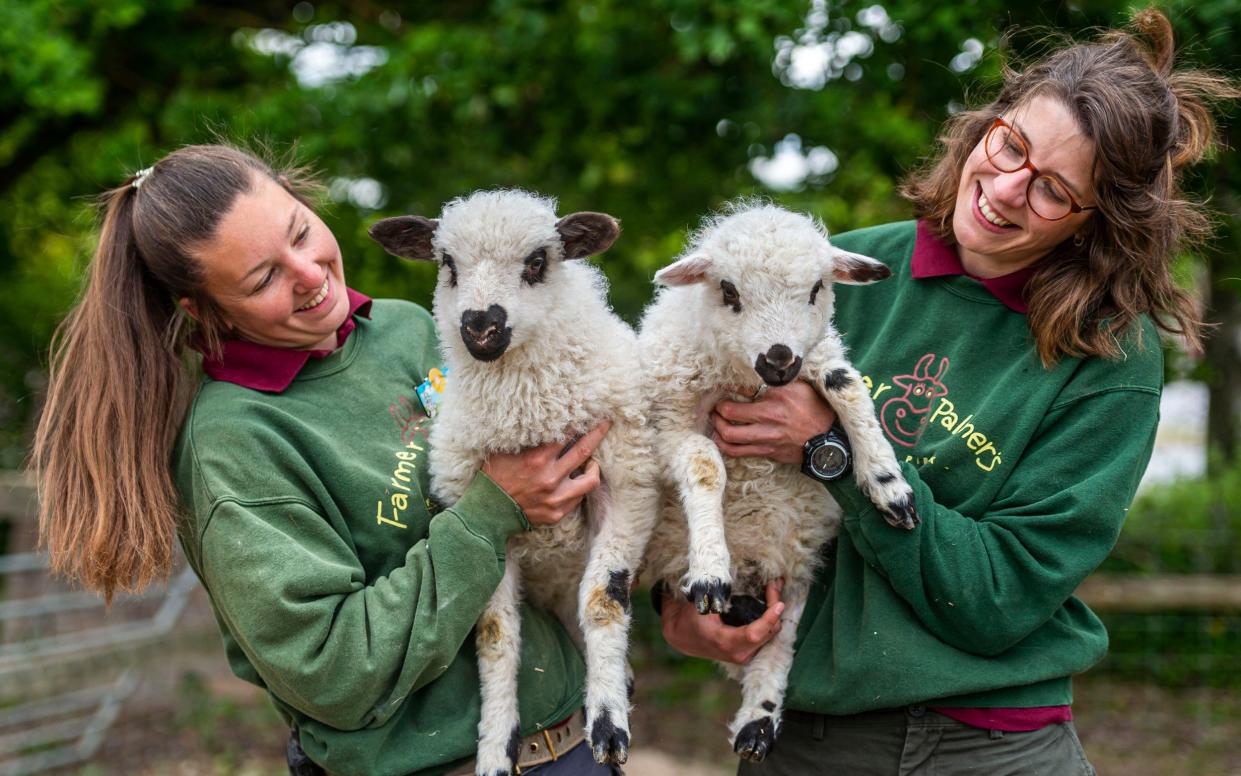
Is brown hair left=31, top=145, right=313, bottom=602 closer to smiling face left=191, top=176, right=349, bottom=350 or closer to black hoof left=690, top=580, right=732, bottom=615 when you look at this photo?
smiling face left=191, top=176, right=349, bottom=350

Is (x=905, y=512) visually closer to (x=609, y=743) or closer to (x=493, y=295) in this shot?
(x=609, y=743)

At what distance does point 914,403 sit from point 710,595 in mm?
729

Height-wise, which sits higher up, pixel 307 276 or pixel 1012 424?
pixel 307 276

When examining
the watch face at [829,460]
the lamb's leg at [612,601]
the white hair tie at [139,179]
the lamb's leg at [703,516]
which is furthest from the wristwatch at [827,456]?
the white hair tie at [139,179]

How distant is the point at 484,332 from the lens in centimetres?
262

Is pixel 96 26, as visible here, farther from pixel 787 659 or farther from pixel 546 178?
pixel 787 659

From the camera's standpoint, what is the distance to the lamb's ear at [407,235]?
2.88 metres

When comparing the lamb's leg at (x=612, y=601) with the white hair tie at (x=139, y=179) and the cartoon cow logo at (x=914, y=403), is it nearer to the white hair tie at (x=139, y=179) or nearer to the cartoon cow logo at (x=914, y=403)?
the cartoon cow logo at (x=914, y=403)

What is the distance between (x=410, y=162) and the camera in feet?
21.6

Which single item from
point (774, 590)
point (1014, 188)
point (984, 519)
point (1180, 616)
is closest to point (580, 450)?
point (774, 590)

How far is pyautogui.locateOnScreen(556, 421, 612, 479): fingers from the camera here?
276 cm

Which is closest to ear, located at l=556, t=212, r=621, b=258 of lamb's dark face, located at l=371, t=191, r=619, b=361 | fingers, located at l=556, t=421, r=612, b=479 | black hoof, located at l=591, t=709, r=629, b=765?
lamb's dark face, located at l=371, t=191, r=619, b=361

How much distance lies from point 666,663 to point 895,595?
5.97m

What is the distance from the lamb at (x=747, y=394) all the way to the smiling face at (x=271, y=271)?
931mm
